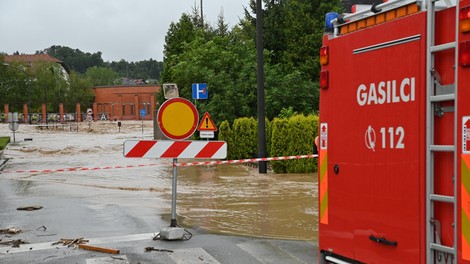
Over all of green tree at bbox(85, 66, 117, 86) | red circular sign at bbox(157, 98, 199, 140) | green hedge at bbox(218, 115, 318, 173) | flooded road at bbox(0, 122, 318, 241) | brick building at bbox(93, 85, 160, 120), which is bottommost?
flooded road at bbox(0, 122, 318, 241)

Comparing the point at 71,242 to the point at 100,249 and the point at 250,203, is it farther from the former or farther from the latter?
the point at 250,203

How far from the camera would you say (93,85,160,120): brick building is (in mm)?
104312

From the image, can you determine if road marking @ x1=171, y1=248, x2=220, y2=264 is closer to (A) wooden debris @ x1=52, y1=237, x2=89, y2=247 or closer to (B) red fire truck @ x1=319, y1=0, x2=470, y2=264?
(A) wooden debris @ x1=52, y1=237, x2=89, y2=247

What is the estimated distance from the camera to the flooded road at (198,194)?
10469mm

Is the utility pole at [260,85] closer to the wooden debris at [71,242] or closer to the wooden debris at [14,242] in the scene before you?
the wooden debris at [71,242]

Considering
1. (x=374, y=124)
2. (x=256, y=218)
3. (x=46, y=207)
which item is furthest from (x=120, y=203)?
(x=374, y=124)

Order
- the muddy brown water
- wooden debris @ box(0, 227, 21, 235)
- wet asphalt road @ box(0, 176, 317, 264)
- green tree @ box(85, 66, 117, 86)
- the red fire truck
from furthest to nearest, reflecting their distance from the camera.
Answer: green tree @ box(85, 66, 117, 86) → the muddy brown water → wooden debris @ box(0, 227, 21, 235) → wet asphalt road @ box(0, 176, 317, 264) → the red fire truck

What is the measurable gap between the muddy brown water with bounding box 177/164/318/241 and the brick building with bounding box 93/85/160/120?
284 ft

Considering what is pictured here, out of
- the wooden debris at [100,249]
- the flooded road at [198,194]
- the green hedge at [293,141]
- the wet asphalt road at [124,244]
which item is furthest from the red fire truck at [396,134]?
the green hedge at [293,141]

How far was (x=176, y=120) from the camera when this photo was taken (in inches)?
359

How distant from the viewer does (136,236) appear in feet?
30.7

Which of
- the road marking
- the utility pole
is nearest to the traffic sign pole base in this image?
the road marking

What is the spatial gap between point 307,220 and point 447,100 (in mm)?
7221

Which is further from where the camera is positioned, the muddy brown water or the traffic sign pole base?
the muddy brown water
